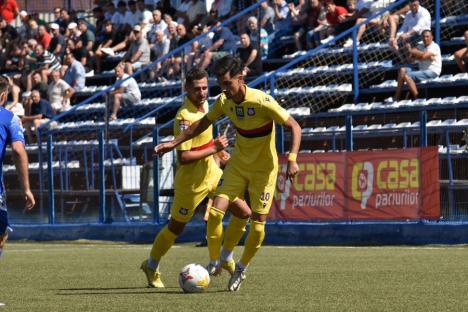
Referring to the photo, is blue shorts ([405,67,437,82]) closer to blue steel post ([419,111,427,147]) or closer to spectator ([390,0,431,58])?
spectator ([390,0,431,58])

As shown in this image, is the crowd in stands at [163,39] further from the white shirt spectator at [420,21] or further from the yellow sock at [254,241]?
the yellow sock at [254,241]

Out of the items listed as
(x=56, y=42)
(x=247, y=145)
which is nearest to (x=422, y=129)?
(x=247, y=145)

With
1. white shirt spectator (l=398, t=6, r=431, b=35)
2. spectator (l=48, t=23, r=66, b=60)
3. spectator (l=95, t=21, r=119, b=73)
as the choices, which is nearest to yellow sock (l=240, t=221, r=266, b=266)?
white shirt spectator (l=398, t=6, r=431, b=35)

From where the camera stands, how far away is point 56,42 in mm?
34406

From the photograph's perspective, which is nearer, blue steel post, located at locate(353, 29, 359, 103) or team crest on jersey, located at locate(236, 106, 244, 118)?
team crest on jersey, located at locate(236, 106, 244, 118)

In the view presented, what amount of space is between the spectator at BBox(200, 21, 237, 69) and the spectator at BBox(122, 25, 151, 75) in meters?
2.74

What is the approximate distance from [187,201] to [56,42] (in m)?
22.7

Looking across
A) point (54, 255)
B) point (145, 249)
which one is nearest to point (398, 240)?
point (145, 249)

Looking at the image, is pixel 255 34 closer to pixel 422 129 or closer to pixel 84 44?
pixel 84 44

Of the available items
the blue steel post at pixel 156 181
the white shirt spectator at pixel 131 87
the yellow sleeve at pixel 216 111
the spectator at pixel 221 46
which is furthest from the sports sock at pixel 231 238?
the white shirt spectator at pixel 131 87

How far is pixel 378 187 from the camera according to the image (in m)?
19.9

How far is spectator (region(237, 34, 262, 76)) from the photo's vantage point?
26.6 meters

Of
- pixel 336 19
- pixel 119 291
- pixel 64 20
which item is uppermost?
pixel 336 19

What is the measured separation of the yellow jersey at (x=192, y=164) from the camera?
12375 millimetres
